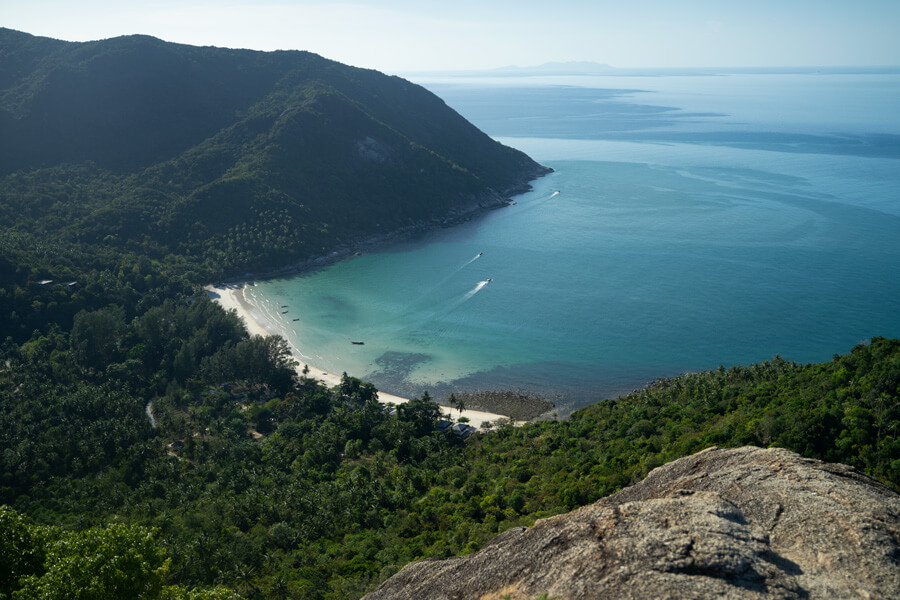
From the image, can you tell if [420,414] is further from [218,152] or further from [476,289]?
[218,152]

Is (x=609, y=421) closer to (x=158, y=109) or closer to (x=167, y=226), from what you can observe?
(x=167, y=226)

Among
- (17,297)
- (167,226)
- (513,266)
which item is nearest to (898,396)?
(513,266)

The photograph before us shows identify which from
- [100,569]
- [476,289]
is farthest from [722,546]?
[476,289]

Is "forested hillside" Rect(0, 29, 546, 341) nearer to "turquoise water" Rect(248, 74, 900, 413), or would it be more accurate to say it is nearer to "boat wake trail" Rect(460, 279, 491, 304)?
"turquoise water" Rect(248, 74, 900, 413)

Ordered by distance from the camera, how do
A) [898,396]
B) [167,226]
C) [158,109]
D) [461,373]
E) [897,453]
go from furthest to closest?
[158,109], [167,226], [461,373], [898,396], [897,453]

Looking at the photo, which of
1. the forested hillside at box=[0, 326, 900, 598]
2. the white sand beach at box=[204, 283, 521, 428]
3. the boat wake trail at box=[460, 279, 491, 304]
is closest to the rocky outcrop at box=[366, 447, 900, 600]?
the forested hillside at box=[0, 326, 900, 598]

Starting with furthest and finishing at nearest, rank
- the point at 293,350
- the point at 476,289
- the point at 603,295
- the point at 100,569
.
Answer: the point at 476,289 → the point at 603,295 → the point at 293,350 → the point at 100,569
